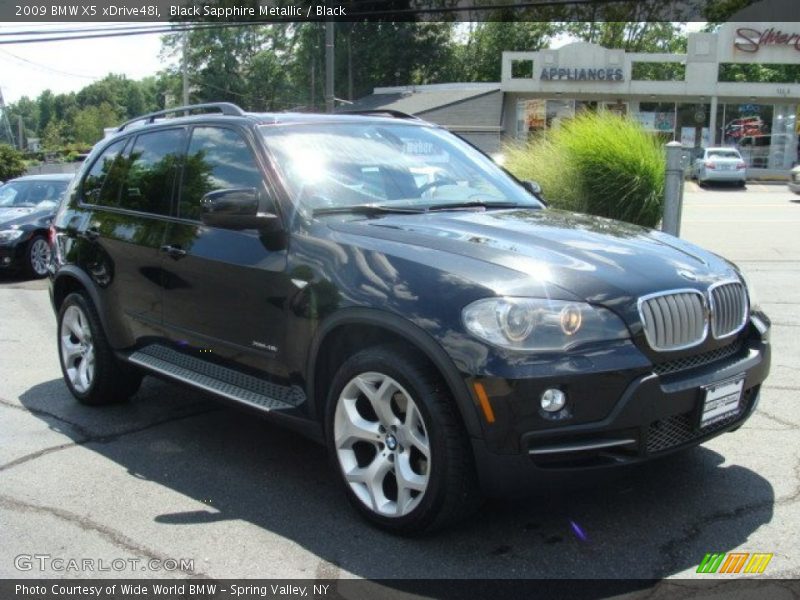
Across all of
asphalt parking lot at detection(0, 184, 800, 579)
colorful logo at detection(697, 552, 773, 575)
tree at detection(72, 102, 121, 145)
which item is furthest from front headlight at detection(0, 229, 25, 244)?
tree at detection(72, 102, 121, 145)

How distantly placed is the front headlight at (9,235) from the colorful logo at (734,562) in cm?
1158

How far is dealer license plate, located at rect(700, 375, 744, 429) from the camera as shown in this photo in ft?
11.3

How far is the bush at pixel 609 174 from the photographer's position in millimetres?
10953

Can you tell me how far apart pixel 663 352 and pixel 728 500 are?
105 centimetres

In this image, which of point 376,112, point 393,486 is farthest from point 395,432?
point 376,112

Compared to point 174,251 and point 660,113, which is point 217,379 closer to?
point 174,251

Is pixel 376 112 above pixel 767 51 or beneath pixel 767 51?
beneath

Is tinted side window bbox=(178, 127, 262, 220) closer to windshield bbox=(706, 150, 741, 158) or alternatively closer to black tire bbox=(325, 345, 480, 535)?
black tire bbox=(325, 345, 480, 535)

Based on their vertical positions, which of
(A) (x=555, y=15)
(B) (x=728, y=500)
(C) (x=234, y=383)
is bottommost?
(B) (x=728, y=500)

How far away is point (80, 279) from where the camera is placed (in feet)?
18.2

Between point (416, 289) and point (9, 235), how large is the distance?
35.2 ft

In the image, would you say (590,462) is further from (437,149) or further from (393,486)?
(437,149)

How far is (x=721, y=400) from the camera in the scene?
3.53 meters

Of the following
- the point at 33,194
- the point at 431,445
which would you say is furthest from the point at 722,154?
the point at 431,445
